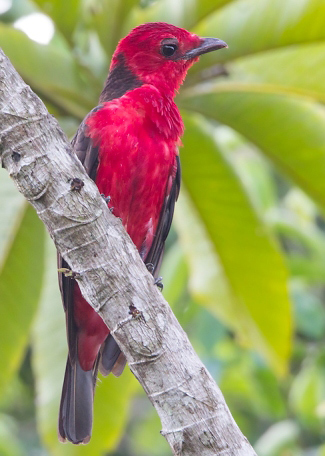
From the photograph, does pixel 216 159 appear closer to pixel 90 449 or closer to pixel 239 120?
pixel 239 120

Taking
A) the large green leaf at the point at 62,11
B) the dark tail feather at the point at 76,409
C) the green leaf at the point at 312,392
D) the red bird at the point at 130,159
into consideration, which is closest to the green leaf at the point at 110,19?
the large green leaf at the point at 62,11

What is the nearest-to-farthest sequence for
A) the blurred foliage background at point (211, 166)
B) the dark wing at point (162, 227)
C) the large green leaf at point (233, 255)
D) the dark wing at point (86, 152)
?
the dark wing at point (86, 152) → the dark wing at point (162, 227) → the blurred foliage background at point (211, 166) → the large green leaf at point (233, 255)

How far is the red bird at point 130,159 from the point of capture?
3135 mm

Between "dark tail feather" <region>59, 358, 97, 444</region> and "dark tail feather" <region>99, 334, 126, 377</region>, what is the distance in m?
0.10

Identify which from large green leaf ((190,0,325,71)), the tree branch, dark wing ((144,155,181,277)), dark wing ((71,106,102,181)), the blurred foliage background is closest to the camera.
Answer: the tree branch

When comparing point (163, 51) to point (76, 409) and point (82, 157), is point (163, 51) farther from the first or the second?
point (76, 409)

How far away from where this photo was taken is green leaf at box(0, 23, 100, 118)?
12.5 feet

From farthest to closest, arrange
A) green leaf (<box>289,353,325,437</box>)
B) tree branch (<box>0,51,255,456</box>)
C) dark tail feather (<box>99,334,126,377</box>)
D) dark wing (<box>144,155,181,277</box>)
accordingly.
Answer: green leaf (<box>289,353,325,437</box>) → dark wing (<box>144,155,181,277</box>) → dark tail feather (<box>99,334,126,377</box>) → tree branch (<box>0,51,255,456</box>)

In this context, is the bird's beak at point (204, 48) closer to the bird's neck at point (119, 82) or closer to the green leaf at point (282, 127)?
the bird's neck at point (119, 82)

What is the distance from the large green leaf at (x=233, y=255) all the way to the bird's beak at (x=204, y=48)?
0.68 meters

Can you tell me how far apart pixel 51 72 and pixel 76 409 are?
191 cm

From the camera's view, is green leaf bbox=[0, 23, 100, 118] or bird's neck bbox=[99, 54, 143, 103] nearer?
bird's neck bbox=[99, 54, 143, 103]

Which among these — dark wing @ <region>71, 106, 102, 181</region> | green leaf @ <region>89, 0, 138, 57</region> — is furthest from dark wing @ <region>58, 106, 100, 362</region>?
green leaf @ <region>89, 0, 138, 57</region>

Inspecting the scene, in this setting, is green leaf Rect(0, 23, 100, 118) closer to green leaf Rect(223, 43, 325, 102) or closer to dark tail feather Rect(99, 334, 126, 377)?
green leaf Rect(223, 43, 325, 102)
